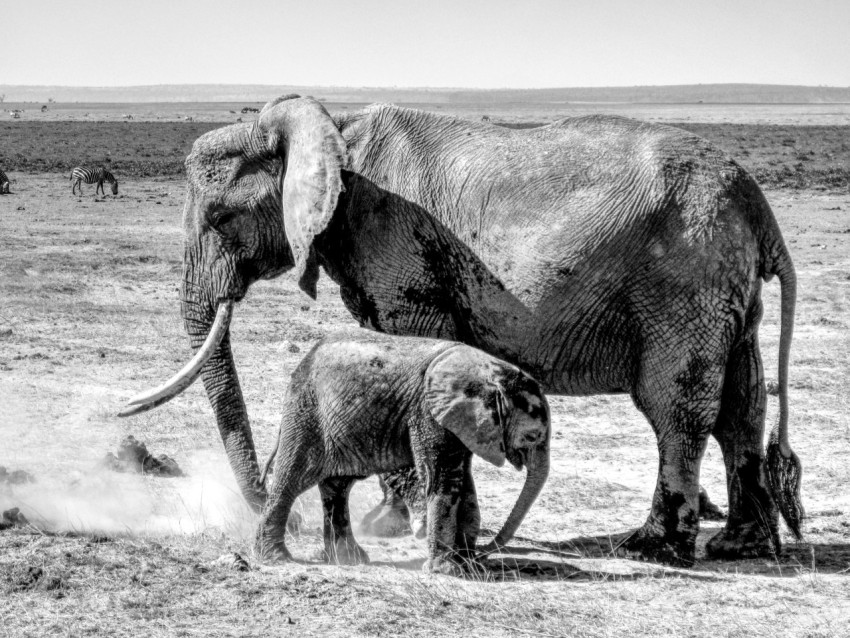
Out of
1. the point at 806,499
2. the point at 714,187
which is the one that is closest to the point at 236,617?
the point at 714,187

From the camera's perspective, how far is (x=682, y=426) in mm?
6410

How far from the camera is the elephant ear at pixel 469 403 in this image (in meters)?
5.94

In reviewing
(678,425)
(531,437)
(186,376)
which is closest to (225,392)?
(186,376)

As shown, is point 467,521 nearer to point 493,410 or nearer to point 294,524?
point 493,410

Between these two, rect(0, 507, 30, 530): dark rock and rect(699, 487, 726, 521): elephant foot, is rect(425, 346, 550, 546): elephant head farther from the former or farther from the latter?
rect(0, 507, 30, 530): dark rock

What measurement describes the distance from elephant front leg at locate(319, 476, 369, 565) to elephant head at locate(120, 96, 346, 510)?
0.83 metres

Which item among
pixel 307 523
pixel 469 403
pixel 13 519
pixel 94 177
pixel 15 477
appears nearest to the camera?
pixel 469 403

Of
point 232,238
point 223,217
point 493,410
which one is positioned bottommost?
point 493,410

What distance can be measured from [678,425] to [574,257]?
1.02 m

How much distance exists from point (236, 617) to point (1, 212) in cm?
2043

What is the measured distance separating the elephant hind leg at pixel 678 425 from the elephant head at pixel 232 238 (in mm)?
1904

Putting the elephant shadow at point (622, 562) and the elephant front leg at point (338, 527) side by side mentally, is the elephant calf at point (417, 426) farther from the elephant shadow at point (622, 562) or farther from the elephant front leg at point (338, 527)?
the elephant shadow at point (622, 562)

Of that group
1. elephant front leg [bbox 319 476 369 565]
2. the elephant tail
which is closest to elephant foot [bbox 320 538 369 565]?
elephant front leg [bbox 319 476 369 565]

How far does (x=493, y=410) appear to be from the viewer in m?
5.98
